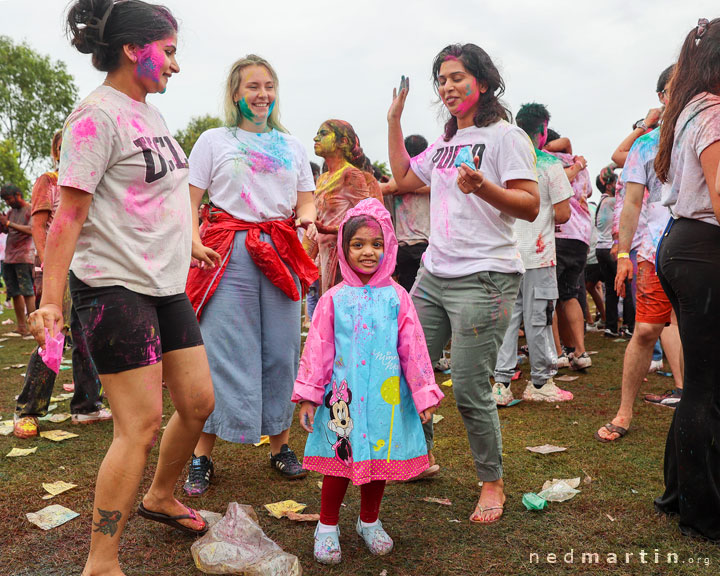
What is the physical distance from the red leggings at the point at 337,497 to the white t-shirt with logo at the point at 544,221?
3087 millimetres

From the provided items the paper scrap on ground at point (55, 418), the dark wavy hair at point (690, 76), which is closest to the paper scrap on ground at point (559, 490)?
the dark wavy hair at point (690, 76)

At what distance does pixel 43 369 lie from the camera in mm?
4508

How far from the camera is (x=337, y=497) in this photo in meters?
2.65

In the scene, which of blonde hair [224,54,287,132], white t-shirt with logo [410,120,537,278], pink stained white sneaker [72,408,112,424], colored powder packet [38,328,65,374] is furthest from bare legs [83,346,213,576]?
pink stained white sneaker [72,408,112,424]

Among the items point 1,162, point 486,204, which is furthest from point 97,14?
point 1,162

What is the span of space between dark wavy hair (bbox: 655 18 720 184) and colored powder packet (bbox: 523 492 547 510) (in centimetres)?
165

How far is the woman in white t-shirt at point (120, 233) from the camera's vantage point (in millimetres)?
2160

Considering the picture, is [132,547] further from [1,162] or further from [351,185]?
[1,162]

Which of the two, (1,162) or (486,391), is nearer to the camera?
(486,391)

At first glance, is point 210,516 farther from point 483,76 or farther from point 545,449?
point 483,76

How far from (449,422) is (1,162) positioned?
34.8 metres

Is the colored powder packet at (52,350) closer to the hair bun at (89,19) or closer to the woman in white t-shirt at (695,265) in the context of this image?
the hair bun at (89,19)

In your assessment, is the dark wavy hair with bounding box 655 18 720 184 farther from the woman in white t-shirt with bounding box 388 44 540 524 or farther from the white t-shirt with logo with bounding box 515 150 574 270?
the white t-shirt with logo with bounding box 515 150 574 270

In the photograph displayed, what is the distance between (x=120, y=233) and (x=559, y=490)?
2.49 m
